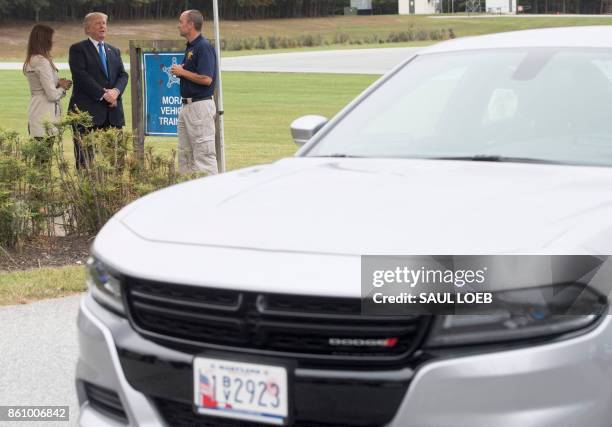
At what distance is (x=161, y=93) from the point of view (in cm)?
1198

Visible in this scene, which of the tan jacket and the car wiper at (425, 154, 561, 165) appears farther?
the tan jacket

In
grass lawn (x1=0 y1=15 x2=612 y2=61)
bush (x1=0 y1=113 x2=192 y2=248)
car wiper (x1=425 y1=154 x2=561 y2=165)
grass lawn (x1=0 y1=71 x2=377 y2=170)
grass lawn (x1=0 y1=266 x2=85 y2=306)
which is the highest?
car wiper (x1=425 y1=154 x2=561 y2=165)

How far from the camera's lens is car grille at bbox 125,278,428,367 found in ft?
9.35

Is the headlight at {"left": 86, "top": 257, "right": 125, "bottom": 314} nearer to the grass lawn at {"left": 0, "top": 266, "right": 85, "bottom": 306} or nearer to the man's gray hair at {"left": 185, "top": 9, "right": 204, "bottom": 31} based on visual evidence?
the grass lawn at {"left": 0, "top": 266, "right": 85, "bottom": 306}

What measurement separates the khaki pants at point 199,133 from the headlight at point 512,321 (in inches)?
331

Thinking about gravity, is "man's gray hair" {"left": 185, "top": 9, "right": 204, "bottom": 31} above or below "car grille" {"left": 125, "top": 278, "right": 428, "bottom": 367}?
above

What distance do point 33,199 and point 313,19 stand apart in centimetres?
→ 13170

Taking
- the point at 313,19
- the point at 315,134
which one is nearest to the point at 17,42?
the point at 313,19

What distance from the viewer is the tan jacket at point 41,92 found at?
11188 millimetres

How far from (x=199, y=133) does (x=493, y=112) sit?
7137 millimetres

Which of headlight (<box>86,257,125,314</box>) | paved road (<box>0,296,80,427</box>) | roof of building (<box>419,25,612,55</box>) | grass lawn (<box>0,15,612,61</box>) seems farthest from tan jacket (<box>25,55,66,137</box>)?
grass lawn (<box>0,15,612,61</box>)

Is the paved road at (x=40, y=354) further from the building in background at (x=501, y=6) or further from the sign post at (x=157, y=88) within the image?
the building in background at (x=501, y=6)

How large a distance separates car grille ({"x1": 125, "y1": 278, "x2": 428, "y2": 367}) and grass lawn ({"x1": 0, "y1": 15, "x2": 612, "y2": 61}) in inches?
3369

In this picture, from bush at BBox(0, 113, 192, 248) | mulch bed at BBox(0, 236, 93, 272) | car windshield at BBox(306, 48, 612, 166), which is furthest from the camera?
bush at BBox(0, 113, 192, 248)
